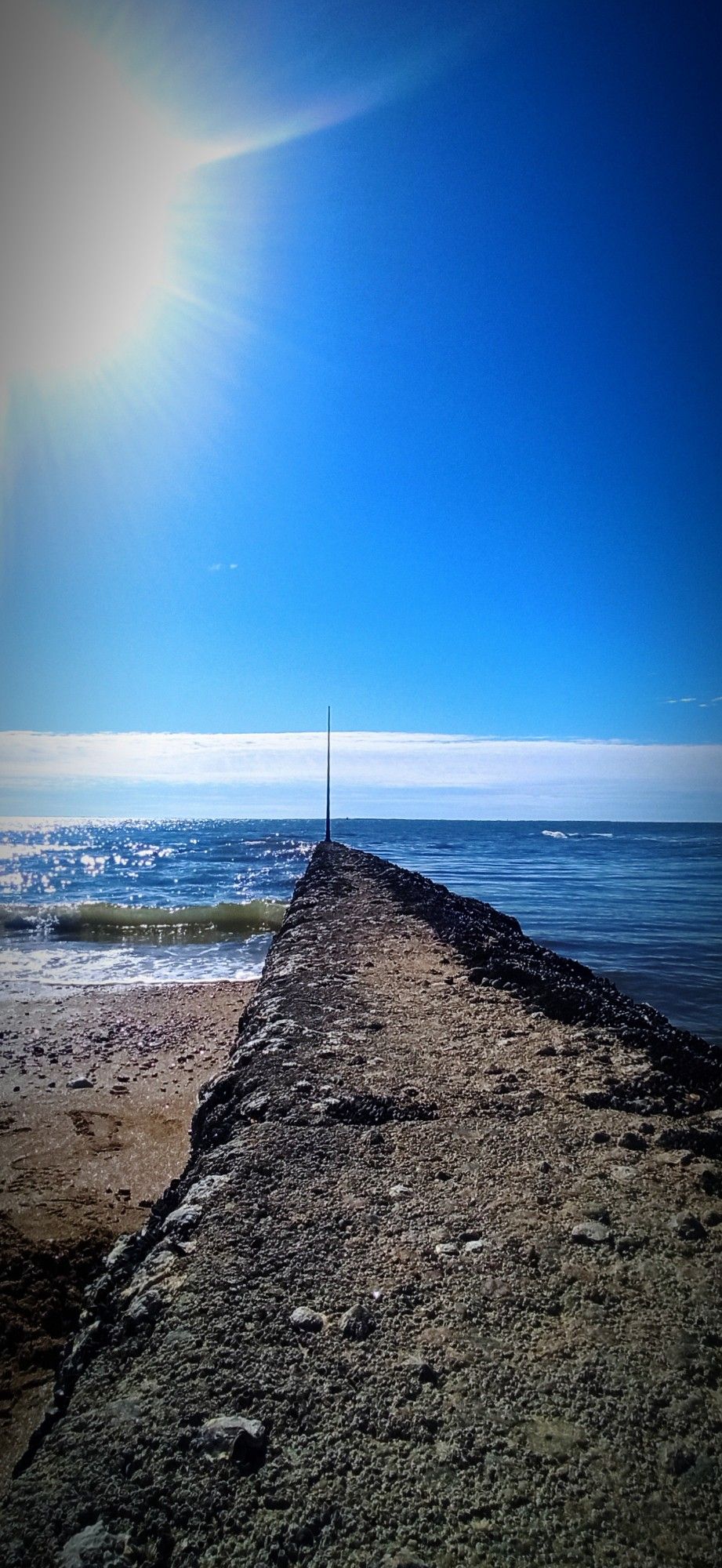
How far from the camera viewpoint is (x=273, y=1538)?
57.9 inches

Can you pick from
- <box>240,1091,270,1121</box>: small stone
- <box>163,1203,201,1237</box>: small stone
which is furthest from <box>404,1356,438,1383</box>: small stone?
<box>240,1091,270,1121</box>: small stone

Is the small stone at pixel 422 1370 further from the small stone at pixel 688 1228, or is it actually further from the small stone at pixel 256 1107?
the small stone at pixel 256 1107

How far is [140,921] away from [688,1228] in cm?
2149

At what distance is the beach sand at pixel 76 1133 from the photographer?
3760mm

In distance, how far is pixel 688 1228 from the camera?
2.39 m

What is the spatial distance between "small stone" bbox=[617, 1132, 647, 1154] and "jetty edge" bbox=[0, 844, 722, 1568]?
0.01 m

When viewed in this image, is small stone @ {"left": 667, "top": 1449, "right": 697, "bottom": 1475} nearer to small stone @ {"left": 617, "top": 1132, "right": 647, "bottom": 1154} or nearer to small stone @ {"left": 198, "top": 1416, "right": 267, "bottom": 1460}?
small stone @ {"left": 198, "top": 1416, "right": 267, "bottom": 1460}

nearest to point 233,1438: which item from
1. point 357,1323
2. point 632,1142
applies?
point 357,1323

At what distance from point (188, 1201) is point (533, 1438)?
153cm

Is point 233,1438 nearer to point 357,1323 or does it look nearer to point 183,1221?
point 357,1323

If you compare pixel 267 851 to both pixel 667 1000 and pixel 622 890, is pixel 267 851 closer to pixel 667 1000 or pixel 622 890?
pixel 622 890

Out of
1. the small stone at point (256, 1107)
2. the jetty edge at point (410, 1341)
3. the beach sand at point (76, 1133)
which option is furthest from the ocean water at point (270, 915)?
the small stone at point (256, 1107)

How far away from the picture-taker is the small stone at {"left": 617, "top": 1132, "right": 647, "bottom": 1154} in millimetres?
2984

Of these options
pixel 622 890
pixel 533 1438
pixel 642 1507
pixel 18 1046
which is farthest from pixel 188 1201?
pixel 622 890
